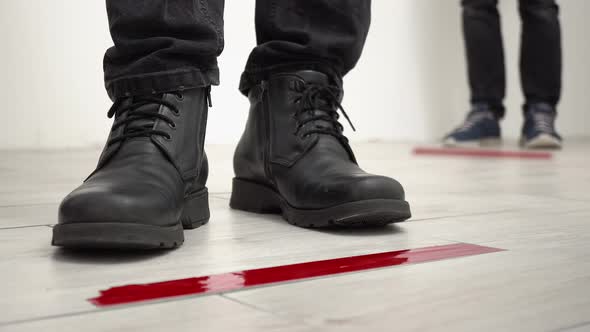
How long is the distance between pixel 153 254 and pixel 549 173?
1.23m

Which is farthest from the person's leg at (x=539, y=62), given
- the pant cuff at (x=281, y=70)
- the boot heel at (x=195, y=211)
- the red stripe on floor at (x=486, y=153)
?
the boot heel at (x=195, y=211)

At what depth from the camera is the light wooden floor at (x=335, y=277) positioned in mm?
535

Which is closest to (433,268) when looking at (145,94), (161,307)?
(161,307)

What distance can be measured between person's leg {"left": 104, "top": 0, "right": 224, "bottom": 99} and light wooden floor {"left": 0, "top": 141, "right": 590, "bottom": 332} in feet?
0.61

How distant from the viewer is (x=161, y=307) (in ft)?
1.83

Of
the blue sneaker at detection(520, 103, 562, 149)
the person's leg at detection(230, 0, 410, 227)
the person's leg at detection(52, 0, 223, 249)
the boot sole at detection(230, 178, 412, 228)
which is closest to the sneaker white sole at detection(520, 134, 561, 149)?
the blue sneaker at detection(520, 103, 562, 149)

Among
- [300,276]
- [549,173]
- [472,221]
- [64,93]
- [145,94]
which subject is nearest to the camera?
[300,276]

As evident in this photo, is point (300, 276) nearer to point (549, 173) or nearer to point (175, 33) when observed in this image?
point (175, 33)

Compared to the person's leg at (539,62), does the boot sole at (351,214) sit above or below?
below

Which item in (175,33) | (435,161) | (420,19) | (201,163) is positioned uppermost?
(420,19)

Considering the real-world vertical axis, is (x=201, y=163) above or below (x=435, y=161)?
above

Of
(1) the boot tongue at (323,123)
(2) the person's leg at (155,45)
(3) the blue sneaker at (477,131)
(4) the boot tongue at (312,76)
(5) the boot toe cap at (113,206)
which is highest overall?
(2) the person's leg at (155,45)

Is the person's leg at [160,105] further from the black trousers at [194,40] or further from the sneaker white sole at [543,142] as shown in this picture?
the sneaker white sole at [543,142]

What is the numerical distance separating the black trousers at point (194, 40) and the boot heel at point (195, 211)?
0.45 feet
